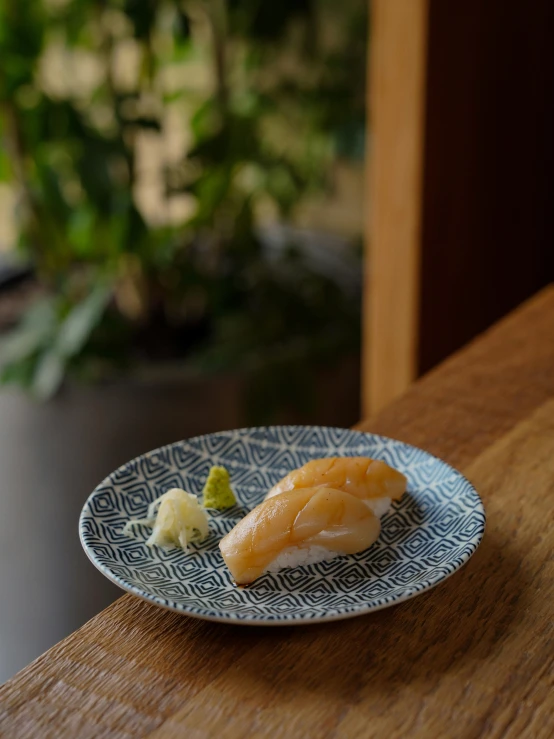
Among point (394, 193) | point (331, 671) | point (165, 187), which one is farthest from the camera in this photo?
point (165, 187)

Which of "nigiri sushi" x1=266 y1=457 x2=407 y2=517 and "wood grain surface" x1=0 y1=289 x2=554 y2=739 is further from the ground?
"nigiri sushi" x1=266 y1=457 x2=407 y2=517

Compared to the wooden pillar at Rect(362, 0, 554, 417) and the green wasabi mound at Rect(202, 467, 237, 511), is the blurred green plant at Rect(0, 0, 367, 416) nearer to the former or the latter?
the wooden pillar at Rect(362, 0, 554, 417)

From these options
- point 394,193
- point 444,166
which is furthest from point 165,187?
point 444,166

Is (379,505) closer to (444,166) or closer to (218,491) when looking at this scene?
(218,491)

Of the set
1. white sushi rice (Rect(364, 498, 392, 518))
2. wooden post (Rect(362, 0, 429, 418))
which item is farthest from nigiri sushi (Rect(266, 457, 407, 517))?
wooden post (Rect(362, 0, 429, 418))

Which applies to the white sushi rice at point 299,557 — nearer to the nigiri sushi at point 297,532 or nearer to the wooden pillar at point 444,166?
the nigiri sushi at point 297,532

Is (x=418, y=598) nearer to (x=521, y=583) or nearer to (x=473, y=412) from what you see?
(x=521, y=583)
